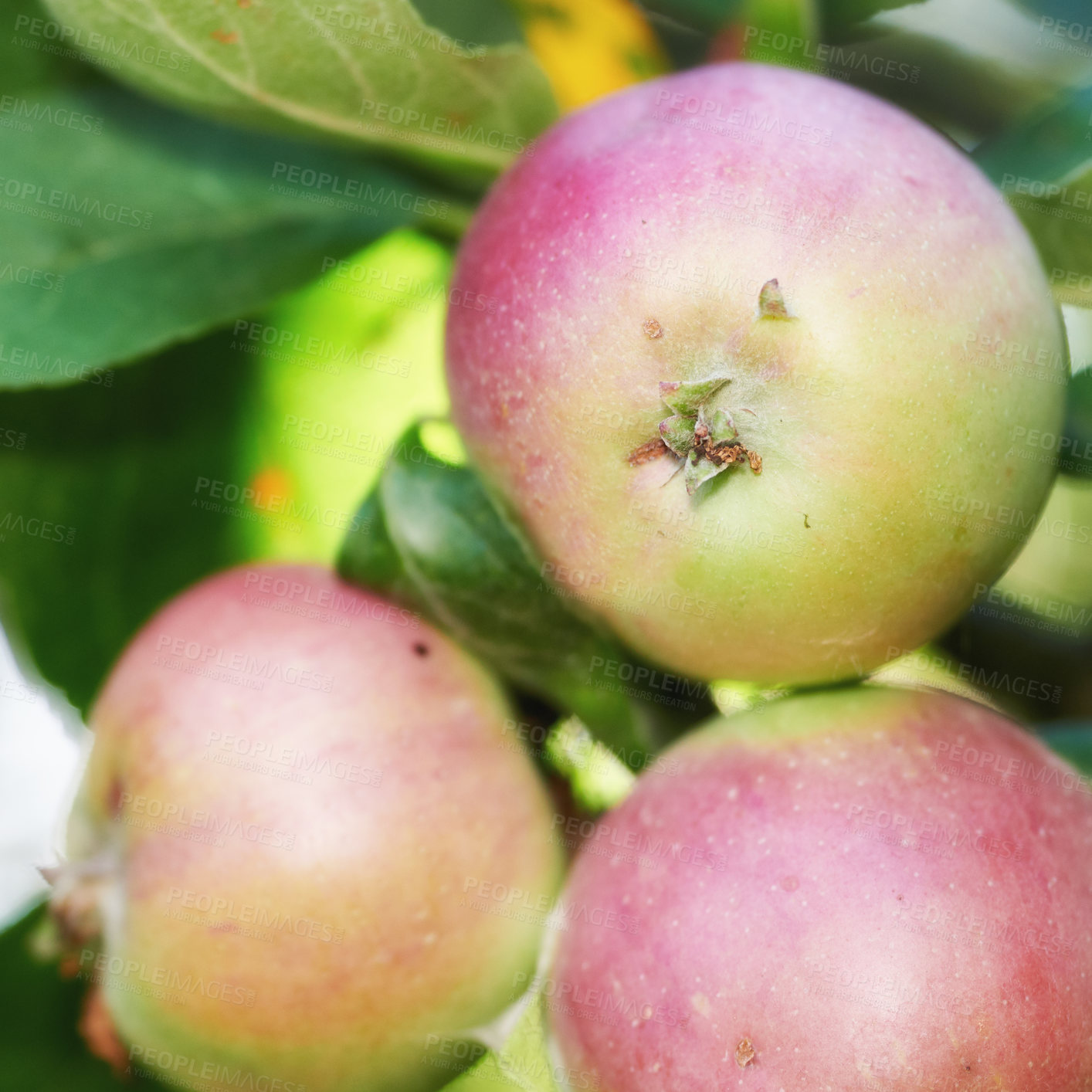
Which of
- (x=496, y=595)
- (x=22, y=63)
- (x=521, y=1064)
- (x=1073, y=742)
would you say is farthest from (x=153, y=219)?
(x=1073, y=742)

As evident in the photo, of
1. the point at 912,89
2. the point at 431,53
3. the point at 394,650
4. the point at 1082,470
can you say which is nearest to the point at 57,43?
the point at 431,53

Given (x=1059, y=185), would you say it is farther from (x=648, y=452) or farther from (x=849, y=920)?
(x=849, y=920)

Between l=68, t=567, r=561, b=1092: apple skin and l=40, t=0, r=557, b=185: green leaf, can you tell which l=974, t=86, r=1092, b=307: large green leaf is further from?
l=68, t=567, r=561, b=1092: apple skin

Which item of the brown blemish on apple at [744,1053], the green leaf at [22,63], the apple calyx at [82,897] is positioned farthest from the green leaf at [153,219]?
the brown blemish on apple at [744,1053]

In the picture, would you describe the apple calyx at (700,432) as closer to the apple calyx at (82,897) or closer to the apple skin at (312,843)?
the apple skin at (312,843)

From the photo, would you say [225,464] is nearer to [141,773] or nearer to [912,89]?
[141,773]

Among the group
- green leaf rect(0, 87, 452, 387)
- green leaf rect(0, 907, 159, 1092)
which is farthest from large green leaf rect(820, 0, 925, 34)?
green leaf rect(0, 907, 159, 1092)

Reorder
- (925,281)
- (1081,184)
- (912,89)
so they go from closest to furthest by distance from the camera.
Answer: (925,281) → (1081,184) → (912,89)
